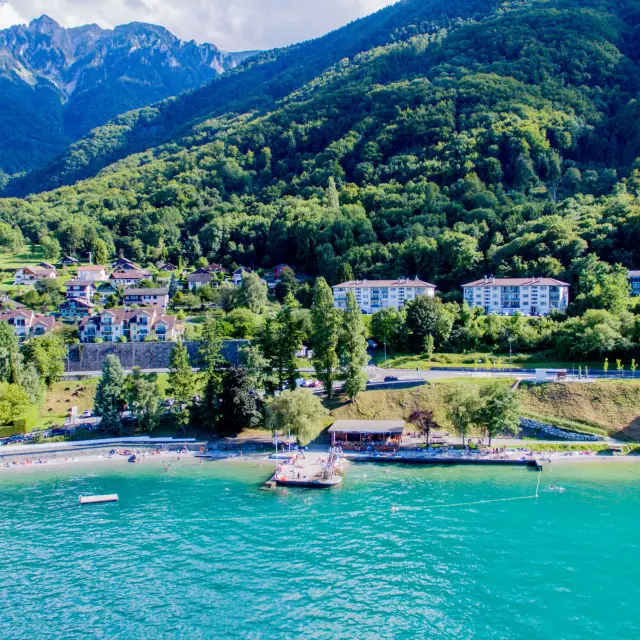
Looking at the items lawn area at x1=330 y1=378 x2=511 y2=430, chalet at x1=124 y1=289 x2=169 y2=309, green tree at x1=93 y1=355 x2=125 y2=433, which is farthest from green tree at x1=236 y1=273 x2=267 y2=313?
lawn area at x1=330 y1=378 x2=511 y2=430

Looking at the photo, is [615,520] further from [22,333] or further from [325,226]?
[325,226]

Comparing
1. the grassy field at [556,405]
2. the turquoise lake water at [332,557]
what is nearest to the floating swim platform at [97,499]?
the turquoise lake water at [332,557]

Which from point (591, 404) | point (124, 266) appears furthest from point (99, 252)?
point (591, 404)

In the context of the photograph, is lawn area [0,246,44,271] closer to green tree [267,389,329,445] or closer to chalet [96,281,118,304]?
chalet [96,281,118,304]

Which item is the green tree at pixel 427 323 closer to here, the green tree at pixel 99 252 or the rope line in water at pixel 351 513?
the rope line in water at pixel 351 513

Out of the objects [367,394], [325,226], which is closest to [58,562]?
[367,394]

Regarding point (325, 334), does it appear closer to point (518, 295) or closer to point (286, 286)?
point (518, 295)
